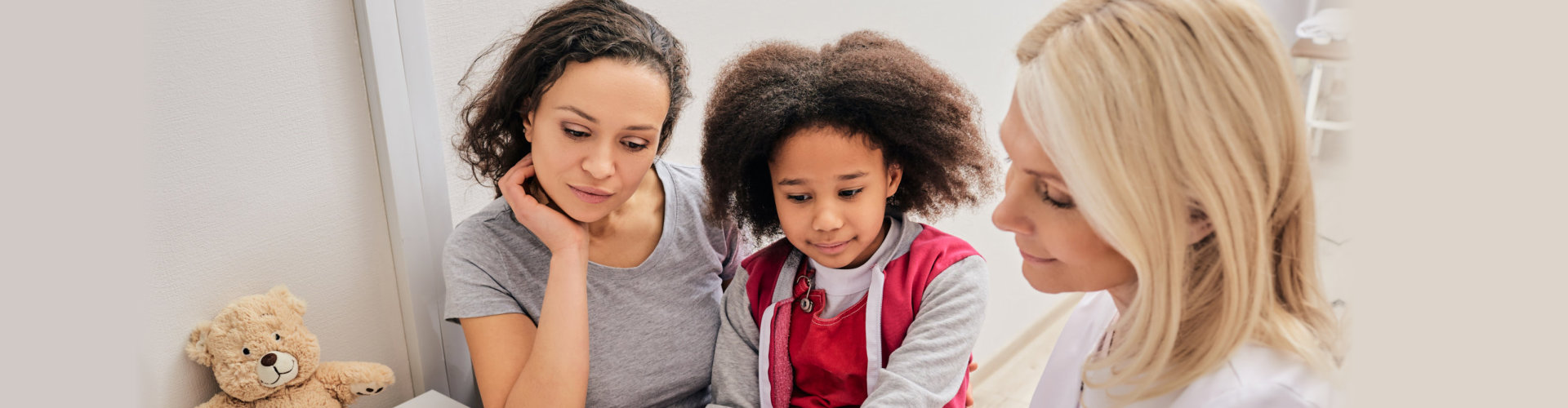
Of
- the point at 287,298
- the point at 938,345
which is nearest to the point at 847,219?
the point at 938,345

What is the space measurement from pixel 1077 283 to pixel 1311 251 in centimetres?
21

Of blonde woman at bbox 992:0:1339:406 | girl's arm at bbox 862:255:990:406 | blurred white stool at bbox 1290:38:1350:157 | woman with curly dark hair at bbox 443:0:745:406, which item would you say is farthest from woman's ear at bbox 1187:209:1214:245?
blurred white stool at bbox 1290:38:1350:157

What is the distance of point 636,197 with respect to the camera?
4.37ft

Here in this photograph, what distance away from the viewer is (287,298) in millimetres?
1139

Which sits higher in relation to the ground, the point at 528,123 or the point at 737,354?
the point at 528,123

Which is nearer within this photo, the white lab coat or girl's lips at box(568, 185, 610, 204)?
the white lab coat

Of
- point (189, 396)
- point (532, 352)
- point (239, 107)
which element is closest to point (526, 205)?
point (532, 352)

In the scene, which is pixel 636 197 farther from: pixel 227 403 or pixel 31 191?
pixel 31 191

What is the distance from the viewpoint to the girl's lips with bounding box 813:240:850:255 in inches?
45.8

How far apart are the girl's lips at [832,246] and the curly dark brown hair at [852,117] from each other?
0.12 m

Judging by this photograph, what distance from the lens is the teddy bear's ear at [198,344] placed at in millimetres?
1078

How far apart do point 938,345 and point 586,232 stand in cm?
48

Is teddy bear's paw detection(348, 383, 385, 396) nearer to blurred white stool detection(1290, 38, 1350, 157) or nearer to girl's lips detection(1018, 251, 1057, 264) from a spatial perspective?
girl's lips detection(1018, 251, 1057, 264)

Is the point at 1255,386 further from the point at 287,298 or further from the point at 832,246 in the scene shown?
the point at 287,298
